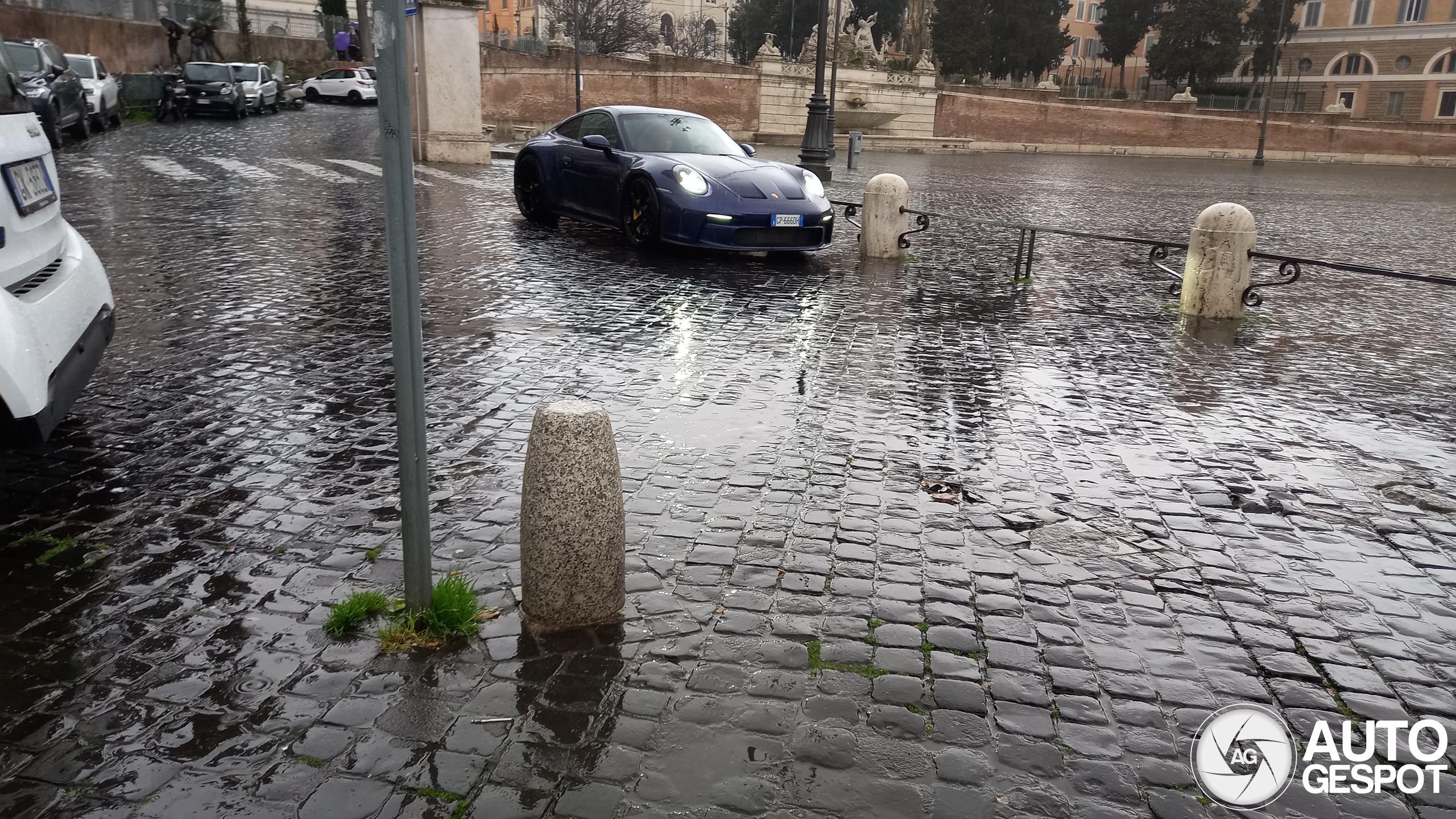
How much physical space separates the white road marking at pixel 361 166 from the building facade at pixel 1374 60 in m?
61.2

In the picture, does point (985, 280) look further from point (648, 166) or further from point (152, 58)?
point (152, 58)

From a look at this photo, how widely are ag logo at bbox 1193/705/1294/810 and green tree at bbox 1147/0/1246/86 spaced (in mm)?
71580

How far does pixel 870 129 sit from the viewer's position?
51938 millimetres

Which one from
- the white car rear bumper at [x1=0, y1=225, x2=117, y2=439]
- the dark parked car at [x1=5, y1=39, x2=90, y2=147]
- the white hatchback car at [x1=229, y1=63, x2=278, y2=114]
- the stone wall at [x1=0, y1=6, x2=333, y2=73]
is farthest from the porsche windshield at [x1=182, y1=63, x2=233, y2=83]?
the white car rear bumper at [x1=0, y1=225, x2=117, y2=439]

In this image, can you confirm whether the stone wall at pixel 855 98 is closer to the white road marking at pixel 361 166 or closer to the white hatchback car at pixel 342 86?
the white hatchback car at pixel 342 86

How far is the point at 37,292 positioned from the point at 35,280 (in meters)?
0.12

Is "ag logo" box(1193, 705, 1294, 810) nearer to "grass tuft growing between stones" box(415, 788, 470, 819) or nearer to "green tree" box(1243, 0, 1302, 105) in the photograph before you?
"grass tuft growing between stones" box(415, 788, 470, 819)

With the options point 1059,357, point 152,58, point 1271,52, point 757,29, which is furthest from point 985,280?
point 757,29

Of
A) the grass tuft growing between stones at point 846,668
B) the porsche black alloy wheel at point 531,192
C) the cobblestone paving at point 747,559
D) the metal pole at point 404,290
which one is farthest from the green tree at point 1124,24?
the metal pole at point 404,290

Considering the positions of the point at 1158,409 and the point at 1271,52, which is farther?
the point at 1271,52

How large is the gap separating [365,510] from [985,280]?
772 centimetres

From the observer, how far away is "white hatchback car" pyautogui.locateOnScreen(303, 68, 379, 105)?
42.7 metres

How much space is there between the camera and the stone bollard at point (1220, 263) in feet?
29.5

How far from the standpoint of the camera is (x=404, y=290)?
3.28m
